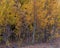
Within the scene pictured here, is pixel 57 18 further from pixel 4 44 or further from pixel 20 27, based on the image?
pixel 4 44

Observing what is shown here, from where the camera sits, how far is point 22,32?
13070mm

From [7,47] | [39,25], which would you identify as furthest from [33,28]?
[7,47]

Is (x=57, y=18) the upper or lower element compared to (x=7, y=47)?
upper

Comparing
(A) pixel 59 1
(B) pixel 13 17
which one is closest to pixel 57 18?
(A) pixel 59 1

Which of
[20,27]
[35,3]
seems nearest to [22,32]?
[20,27]

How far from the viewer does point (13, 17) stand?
502 inches

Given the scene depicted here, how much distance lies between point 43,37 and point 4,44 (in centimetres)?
148

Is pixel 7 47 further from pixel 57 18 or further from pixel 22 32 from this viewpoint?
pixel 57 18

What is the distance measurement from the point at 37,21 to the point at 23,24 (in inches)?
20.6

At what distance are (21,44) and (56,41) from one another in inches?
52.1

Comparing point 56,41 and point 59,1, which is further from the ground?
point 59,1

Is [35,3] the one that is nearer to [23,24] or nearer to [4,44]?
[23,24]

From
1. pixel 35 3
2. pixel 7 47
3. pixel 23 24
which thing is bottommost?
pixel 7 47

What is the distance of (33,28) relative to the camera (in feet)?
42.5
